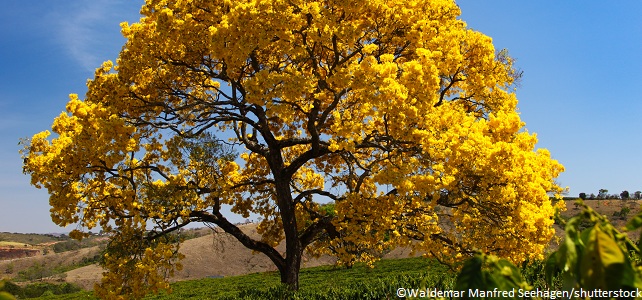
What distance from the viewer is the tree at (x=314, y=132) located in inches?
395

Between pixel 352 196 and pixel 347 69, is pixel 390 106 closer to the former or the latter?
pixel 347 69

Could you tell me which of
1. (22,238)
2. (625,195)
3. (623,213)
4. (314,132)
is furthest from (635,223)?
(22,238)

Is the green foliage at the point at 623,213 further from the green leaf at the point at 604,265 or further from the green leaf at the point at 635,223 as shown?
the green leaf at the point at 604,265

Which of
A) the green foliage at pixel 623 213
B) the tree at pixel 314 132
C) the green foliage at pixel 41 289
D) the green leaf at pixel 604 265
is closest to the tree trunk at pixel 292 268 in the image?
the tree at pixel 314 132

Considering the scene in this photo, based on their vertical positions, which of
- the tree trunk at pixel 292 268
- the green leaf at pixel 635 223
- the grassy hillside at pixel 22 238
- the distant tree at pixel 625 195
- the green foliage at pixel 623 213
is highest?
the distant tree at pixel 625 195

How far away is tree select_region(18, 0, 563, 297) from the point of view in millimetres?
10039

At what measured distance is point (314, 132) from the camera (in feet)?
40.6

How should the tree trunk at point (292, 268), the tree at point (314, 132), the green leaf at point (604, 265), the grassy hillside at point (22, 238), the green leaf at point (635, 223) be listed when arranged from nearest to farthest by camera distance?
the green leaf at point (604, 265), the green leaf at point (635, 223), the tree at point (314, 132), the tree trunk at point (292, 268), the grassy hillside at point (22, 238)

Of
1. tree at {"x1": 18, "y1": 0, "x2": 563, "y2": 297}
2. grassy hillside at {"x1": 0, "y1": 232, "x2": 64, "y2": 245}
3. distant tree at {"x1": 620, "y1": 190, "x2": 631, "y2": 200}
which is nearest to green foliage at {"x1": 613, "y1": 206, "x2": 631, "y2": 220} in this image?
distant tree at {"x1": 620, "y1": 190, "x2": 631, "y2": 200}

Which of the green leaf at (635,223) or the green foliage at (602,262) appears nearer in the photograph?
the green foliage at (602,262)

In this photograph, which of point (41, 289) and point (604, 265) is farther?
point (41, 289)

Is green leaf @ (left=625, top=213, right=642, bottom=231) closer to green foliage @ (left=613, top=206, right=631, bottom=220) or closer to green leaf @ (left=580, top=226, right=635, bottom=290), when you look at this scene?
green leaf @ (left=580, top=226, right=635, bottom=290)

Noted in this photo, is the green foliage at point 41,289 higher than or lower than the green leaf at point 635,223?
lower

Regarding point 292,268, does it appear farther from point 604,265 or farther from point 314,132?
point 604,265
